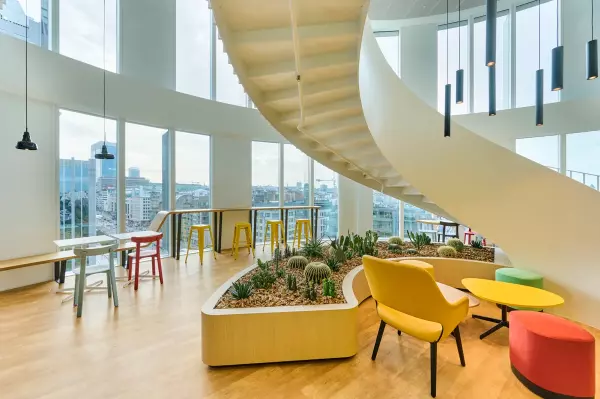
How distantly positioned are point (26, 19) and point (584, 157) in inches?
395

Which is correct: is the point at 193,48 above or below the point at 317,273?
above

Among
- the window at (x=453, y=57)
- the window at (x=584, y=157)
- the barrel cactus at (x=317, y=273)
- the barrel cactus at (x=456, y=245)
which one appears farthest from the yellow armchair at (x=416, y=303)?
the window at (x=453, y=57)

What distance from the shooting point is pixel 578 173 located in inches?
224

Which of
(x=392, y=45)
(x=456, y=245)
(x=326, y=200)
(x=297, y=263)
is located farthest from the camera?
(x=326, y=200)

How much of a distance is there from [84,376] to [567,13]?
9.47 meters

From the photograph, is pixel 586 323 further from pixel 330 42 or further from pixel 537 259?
pixel 330 42

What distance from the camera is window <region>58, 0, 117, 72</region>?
4.66 m

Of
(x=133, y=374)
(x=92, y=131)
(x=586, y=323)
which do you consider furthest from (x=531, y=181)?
(x=92, y=131)

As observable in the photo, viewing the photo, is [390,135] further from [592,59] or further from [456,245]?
[456,245]

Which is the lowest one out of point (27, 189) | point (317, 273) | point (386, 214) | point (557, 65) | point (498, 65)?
point (317, 273)

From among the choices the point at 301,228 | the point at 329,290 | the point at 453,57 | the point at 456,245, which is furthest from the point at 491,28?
the point at 453,57

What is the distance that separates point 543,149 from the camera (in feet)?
20.6

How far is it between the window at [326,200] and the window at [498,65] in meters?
4.17

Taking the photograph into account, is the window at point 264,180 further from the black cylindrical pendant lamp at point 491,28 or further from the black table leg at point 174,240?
the black cylindrical pendant lamp at point 491,28
